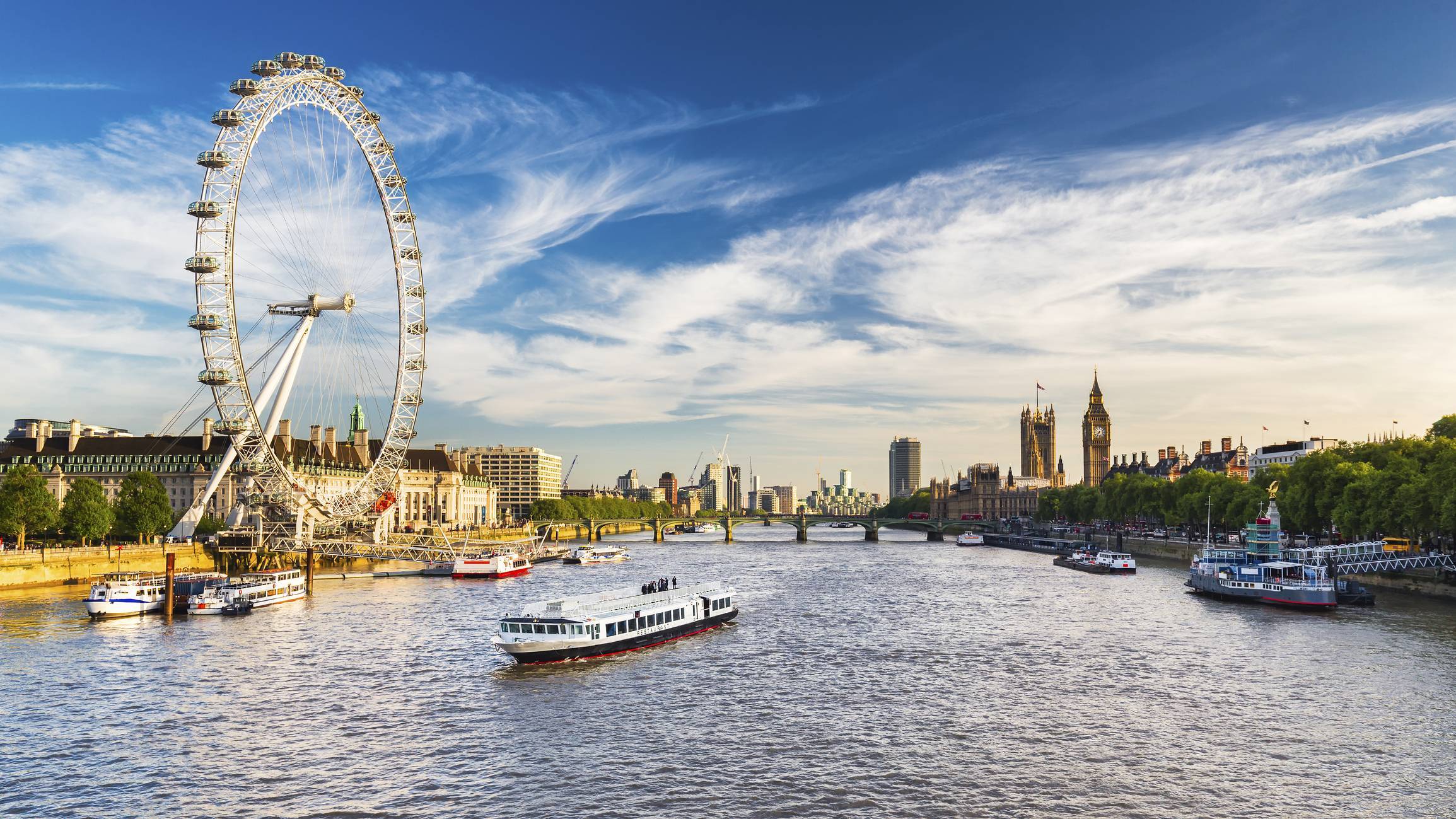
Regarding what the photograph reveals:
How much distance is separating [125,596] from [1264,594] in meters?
89.3

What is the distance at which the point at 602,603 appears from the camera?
70.1 m

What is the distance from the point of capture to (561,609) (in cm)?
6456

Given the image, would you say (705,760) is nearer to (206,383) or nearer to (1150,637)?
(1150,637)

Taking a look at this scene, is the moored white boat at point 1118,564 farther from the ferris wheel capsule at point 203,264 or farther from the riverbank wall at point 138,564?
the ferris wheel capsule at point 203,264

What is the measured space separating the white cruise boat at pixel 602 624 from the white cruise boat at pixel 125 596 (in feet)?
103

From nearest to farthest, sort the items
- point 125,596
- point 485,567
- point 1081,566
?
point 125,596
point 485,567
point 1081,566

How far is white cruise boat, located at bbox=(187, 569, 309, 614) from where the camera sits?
83.2 metres

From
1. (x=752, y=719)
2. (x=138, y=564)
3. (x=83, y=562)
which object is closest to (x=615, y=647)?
(x=752, y=719)

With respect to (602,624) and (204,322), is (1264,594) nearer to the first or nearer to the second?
(602,624)

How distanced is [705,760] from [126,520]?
104m

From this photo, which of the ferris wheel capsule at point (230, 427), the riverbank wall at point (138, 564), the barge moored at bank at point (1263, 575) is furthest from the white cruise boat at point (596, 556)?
the barge moored at bank at point (1263, 575)

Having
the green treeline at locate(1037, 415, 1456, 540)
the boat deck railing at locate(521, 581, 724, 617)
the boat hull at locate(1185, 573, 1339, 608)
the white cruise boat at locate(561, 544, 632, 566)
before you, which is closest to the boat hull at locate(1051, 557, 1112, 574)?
the green treeline at locate(1037, 415, 1456, 540)

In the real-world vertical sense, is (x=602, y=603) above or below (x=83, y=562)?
below

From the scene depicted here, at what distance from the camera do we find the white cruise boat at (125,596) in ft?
250
